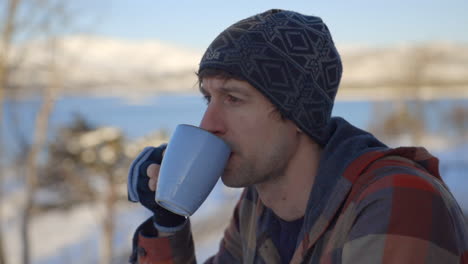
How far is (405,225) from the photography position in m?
0.96

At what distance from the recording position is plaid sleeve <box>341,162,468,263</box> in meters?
0.94

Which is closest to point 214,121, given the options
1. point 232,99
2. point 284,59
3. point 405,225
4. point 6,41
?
point 232,99

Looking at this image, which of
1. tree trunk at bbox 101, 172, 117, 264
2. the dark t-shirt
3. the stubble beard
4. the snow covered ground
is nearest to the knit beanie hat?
the stubble beard

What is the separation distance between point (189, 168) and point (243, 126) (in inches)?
6.4

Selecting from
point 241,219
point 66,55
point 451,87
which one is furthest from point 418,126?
point 241,219

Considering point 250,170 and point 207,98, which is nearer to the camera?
point 250,170

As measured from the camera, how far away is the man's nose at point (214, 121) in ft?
4.02

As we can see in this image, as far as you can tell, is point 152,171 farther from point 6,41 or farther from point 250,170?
point 6,41

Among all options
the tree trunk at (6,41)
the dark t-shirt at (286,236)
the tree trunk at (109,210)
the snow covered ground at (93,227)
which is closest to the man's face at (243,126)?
the dark t-shirt at (286,236)

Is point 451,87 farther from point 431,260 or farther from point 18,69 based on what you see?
point 431,260

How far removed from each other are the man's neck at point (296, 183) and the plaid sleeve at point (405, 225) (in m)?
0.26

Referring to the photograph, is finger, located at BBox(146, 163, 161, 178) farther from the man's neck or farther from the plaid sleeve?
the plaid sleeve

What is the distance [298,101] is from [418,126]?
18.0 m

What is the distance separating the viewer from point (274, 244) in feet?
4.44
